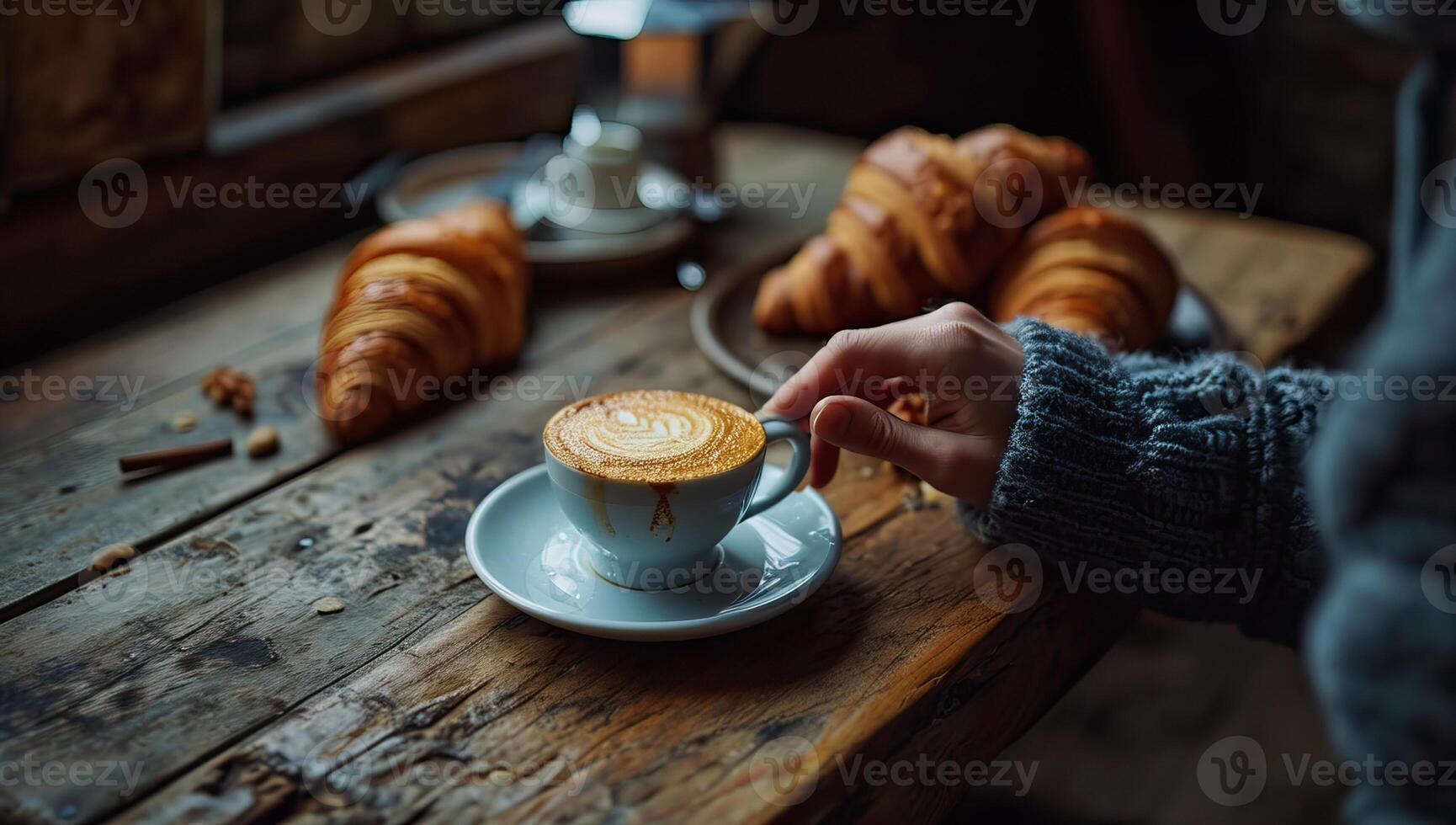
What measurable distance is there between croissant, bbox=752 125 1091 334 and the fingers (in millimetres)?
391

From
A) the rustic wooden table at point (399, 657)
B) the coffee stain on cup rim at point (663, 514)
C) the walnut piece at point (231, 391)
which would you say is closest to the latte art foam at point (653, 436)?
the coffee stain on cup rim at point (663, 514)

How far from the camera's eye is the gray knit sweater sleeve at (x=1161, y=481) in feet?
2.75

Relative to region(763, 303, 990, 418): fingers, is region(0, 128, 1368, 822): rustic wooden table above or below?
below

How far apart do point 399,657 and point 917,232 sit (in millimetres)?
770

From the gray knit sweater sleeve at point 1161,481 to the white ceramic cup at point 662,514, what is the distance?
0.18 metres

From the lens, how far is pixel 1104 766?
1.76m

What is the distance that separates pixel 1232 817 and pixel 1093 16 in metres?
1.69

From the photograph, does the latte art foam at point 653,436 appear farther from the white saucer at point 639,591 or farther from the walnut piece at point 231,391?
the walnut piece at point 231,391

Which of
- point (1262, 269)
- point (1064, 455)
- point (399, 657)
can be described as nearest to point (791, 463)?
point (1064, 455)

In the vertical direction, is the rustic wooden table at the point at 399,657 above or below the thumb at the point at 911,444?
below

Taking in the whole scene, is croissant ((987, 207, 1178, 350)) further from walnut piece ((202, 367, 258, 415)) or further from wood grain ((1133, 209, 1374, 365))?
walnut piece ((202, 367, 258, 415))

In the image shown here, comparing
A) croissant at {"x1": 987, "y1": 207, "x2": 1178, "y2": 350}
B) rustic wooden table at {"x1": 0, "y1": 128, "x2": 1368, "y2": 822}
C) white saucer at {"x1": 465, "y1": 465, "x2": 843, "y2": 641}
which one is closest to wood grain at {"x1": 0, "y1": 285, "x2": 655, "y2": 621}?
rustic wooden table at {"x1": 0, "y1": 128, "x2": 1368, "y2": 822}

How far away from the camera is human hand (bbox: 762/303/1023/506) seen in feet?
2.79

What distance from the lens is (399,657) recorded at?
78 cm
